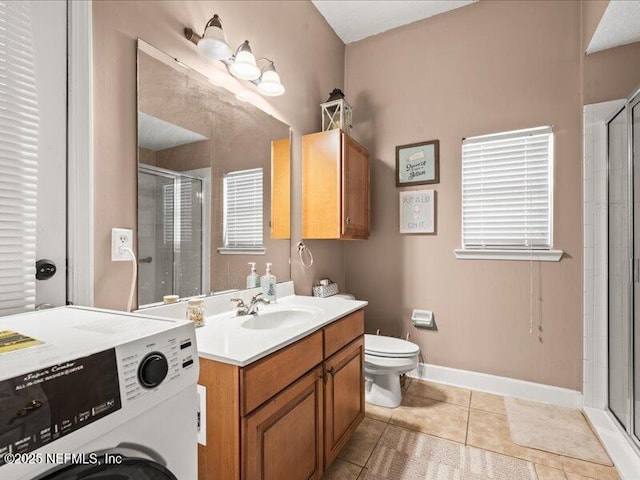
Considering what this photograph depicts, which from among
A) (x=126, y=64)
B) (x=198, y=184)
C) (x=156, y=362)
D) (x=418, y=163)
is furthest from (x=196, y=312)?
(x=418, y=163)

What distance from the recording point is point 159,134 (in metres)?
1.40

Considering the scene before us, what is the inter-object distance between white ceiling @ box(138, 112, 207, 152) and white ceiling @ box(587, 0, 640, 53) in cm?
232

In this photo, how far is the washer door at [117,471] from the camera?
1.67 feet

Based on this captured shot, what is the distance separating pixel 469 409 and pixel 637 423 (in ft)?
2.79

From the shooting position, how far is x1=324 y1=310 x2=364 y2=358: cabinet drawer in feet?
4.94

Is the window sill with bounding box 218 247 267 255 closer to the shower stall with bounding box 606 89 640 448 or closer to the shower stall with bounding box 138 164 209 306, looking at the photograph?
the shower stall with bounding box 138 164 209 306

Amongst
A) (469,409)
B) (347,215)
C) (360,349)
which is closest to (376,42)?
Answer: (347,215)

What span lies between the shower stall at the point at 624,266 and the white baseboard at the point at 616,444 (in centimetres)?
5

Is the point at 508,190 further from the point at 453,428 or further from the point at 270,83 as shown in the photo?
the point at 270,83

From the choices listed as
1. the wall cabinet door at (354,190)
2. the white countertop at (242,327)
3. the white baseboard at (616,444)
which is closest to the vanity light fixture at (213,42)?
the wall cabinet door at (354,190)

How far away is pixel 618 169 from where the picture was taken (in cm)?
206

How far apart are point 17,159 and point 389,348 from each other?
6.90 ft

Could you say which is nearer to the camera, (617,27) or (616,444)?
(616,444)

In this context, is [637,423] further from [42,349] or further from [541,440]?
[42,349]
